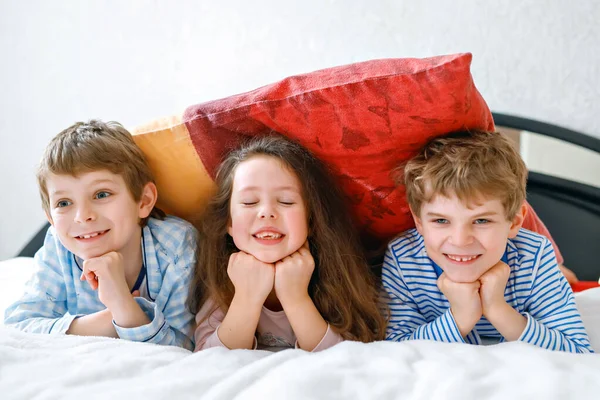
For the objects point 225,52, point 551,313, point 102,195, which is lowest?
point 551,313

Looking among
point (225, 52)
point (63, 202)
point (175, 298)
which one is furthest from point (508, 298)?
point (225, 52)

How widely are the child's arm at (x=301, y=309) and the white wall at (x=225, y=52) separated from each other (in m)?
0.78

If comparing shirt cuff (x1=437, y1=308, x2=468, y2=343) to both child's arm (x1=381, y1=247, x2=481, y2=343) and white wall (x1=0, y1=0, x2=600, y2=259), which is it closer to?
child's arm (x1=381, y1=247, x2=481, y2=343)

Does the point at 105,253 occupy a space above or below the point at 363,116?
below

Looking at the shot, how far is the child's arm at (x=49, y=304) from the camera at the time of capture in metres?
1.09

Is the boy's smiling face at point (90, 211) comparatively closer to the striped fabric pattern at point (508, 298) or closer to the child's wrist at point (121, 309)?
the child's wrist at point (121, 309)

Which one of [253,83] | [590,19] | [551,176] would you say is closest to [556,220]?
[551,176]

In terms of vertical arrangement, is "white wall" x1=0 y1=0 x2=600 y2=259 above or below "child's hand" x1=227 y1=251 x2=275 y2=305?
above

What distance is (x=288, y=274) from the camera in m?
1.10

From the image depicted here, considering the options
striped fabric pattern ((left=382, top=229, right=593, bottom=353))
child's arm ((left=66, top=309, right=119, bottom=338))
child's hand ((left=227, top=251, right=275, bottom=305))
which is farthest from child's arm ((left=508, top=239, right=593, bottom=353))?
child's arm ((left=66, top=309, right=119, bottom=338))

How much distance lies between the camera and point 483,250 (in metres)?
1.04

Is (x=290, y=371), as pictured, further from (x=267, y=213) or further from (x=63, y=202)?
(x=63, y=202)

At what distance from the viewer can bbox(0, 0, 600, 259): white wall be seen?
61.7 inches

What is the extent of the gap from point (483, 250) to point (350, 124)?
314mm
